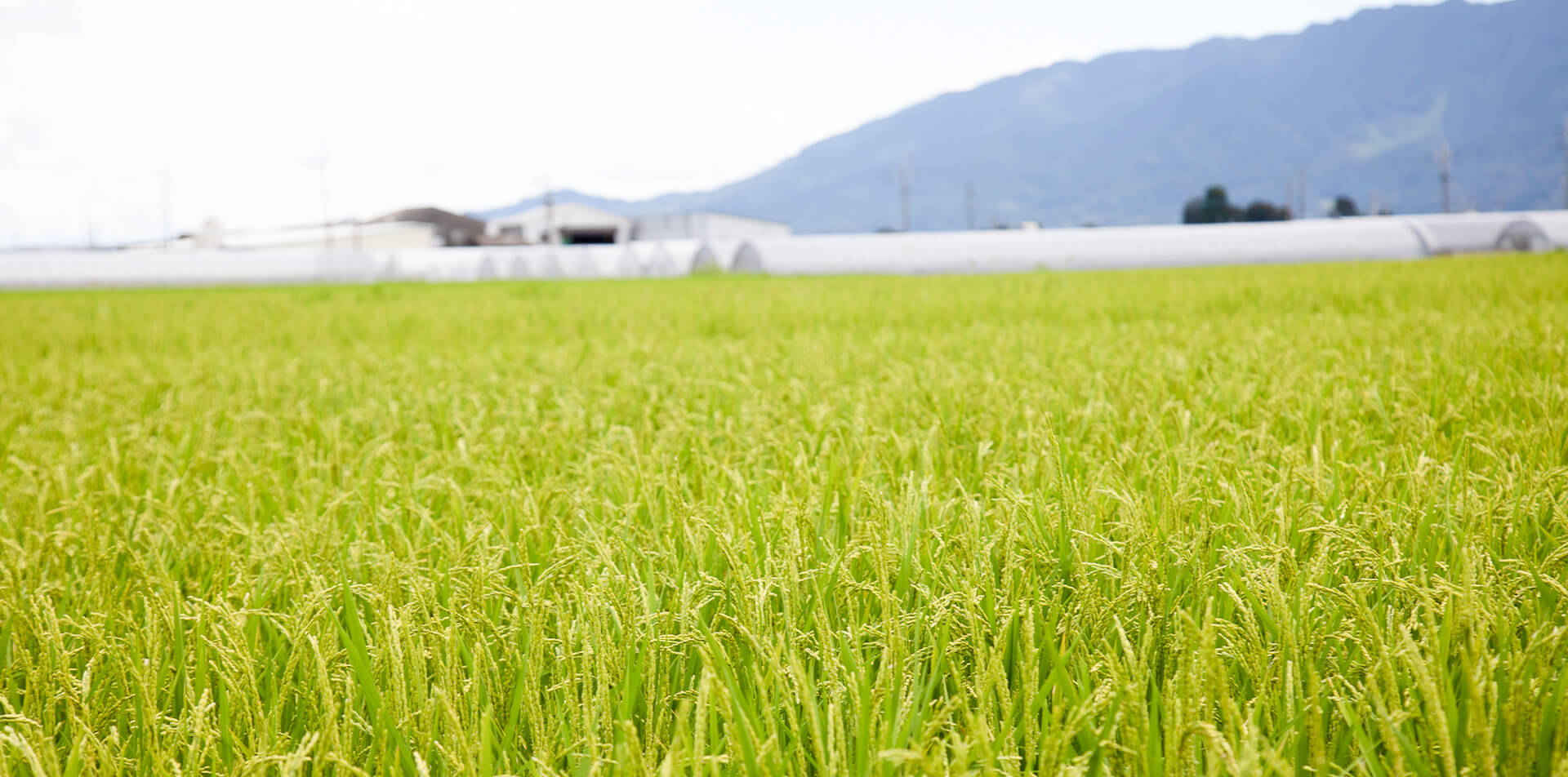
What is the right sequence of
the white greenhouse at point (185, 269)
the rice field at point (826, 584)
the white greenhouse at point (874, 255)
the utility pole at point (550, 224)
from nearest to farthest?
the rice field at point (826, 584)
the white greenhouse at point (874, 255)
the white greenhouse at point (185, 269)
the utility pole at point (550, 224)

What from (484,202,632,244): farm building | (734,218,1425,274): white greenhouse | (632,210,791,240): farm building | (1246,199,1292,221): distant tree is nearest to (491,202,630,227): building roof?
(484,202,632,244): farm building

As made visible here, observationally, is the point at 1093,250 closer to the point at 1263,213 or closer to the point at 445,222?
the point at 1263,213

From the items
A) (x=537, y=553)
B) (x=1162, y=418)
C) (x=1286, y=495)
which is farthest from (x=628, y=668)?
(x=1162, y=418)

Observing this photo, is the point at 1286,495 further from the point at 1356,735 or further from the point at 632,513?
the point at 632,513

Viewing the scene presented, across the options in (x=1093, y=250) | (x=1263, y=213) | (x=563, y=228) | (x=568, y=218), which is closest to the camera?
(x=1093, y=250)

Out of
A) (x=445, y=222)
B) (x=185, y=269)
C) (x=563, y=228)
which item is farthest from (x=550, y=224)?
(x=185, y=269)

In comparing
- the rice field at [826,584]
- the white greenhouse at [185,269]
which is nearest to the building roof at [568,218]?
the white greenhouse at [185,269]

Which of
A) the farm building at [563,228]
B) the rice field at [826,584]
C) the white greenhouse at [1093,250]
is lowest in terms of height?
the rice field at [826,584]

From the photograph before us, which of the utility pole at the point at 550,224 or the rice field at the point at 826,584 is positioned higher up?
the utility pole at the point at 550,224

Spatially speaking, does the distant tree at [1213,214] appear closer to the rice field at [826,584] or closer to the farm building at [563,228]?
the farm building at [563,228]

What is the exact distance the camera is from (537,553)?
5.09ft

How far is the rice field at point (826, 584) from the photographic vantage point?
914 mm

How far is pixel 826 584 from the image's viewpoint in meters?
1.22

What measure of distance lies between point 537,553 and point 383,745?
1.99ft
